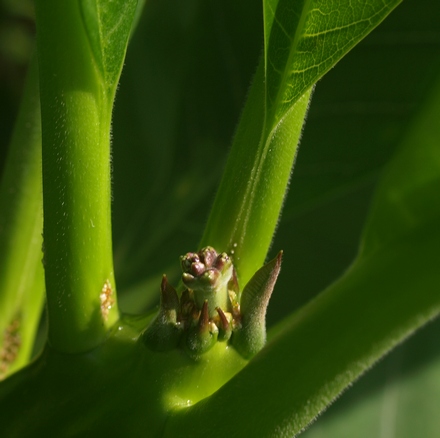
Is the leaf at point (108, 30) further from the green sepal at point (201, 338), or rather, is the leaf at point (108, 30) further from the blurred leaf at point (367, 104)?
the blurred leaf at point (367, 104)

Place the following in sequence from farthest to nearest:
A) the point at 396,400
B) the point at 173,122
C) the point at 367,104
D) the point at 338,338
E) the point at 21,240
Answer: the point at 173,122
the point at 396,400
the point at 367,104
the point at 21,240
the point at 338,338

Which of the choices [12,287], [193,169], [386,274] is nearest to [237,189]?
[386,274]

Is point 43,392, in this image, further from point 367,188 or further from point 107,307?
point 367,188

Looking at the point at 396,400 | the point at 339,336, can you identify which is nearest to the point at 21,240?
the point at 339,336

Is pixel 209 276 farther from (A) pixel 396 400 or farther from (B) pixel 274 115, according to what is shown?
(A) pixel 396 400

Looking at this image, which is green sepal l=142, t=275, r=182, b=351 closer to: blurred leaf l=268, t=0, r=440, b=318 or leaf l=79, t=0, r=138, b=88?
leaf l=79, t=0, r=138, b=88

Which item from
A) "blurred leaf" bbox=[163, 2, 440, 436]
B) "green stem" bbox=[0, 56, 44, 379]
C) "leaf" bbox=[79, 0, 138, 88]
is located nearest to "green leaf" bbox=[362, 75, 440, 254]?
"blurred leaf" bbox=[163, 2, 440, 436]

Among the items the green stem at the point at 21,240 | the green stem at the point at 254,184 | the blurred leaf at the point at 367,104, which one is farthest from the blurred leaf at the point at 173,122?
the green stem at the point at 254,184
